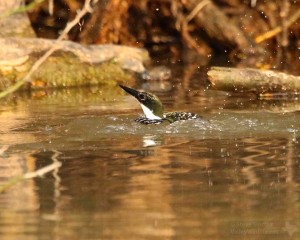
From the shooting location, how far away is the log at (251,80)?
1105 centimetres

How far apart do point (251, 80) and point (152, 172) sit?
436 cm

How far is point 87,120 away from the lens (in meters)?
9.66

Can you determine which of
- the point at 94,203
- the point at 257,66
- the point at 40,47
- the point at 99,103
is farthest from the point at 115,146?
the point at 257,66

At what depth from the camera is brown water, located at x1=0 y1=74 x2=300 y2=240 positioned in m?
5.47

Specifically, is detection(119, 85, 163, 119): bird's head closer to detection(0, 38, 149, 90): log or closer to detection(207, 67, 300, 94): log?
detection(207, 67, 300, 94): log

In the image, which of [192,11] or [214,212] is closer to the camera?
[214,212]

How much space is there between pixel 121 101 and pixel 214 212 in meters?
5.96

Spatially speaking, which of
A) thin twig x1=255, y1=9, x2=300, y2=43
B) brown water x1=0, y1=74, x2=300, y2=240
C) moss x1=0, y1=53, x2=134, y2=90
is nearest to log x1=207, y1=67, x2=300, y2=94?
brown water x1=0, y1=74, x2=300, y2=240

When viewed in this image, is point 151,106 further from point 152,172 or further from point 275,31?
point 275,31

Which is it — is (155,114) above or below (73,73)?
below

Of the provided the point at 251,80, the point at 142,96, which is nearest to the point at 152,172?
the point at 142,96

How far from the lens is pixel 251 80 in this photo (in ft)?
36.8

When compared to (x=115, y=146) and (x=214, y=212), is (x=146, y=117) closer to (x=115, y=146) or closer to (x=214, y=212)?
(x=115, y=146)

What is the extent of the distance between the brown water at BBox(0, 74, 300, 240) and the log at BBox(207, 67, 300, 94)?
0.19m
